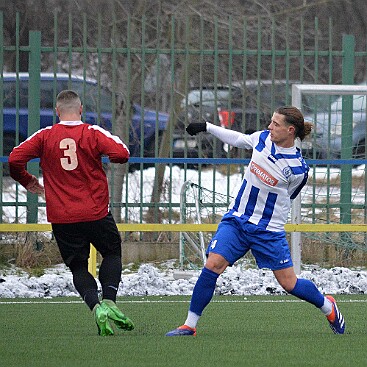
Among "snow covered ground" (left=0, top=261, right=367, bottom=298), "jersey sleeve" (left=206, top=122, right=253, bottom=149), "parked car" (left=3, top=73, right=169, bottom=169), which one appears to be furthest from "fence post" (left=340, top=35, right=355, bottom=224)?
"jersey sleeve" (left=206, top=122, right=253, bottom=149)

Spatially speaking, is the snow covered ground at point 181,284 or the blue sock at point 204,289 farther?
the snow covered ground at point 181,284

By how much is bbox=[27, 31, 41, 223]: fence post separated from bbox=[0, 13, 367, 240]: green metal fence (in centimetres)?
1

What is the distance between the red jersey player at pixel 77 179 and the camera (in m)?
8.00

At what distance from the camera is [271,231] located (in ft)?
26.1

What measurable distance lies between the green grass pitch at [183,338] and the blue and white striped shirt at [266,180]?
30.9 inches

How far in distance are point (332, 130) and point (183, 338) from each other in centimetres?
709

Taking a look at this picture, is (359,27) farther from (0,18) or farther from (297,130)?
(297,130)

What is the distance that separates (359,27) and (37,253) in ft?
43.5

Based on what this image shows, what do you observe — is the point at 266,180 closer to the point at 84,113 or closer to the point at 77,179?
the point at 77,179

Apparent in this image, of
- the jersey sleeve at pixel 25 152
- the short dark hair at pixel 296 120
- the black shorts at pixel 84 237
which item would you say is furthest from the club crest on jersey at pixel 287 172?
the jersey sleeve at pixel 25 152

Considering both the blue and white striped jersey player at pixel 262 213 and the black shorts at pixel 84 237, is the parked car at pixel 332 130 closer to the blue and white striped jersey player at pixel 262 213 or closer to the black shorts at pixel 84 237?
the blue and white striped jersey player at pixel 262 213

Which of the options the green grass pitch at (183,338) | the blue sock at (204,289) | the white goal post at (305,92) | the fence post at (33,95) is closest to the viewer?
the green grass pitch at (183,338)

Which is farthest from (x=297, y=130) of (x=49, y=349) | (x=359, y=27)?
(x=359, y=27)

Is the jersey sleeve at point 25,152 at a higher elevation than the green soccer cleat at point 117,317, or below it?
higher
